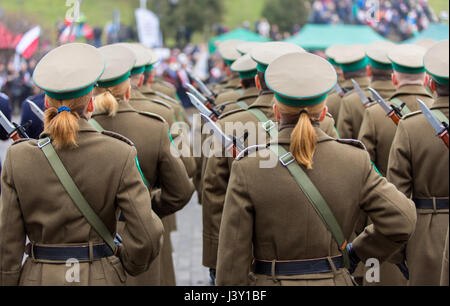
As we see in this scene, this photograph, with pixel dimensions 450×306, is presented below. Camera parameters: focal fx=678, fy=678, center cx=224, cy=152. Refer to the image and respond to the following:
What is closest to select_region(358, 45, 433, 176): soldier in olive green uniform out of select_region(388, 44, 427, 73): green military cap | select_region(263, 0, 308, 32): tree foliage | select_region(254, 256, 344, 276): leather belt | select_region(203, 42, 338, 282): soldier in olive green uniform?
select_region(388, 44, 427, 73): green military cap

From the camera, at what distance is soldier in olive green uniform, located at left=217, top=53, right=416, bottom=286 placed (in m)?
3.12

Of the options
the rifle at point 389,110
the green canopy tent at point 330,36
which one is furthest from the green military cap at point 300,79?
the green canopy tent at point 330,36

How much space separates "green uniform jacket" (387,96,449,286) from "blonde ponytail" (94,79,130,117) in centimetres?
189

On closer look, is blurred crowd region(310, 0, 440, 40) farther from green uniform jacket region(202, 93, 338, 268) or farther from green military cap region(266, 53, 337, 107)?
green military cap region(266, 53, 337, 107)

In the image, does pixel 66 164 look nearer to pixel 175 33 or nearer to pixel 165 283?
pixel 165 283

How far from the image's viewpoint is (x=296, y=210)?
3133 mm

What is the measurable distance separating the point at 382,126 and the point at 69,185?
2.95 meters

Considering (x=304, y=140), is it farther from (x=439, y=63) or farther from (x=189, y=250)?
(x=189, y=250)

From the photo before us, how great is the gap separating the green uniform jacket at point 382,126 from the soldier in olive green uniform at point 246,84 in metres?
0.97

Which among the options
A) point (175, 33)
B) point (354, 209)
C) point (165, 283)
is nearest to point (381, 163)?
point (165, 283)

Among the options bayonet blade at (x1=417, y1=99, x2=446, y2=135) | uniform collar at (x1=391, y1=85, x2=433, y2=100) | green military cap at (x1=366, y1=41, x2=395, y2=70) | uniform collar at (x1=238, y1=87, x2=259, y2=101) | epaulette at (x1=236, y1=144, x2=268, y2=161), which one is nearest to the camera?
epaulette at (x1=236, y1=144, x2=268, y2=161)

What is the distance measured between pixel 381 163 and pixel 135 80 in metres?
2.15

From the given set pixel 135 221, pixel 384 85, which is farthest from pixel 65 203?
pixel 384 85

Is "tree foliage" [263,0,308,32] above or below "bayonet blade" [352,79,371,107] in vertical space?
below
